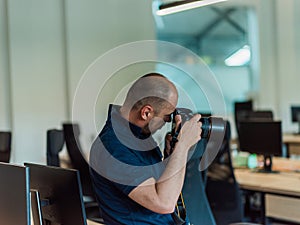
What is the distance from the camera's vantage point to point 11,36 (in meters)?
5.16

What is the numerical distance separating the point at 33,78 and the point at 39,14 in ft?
2.36

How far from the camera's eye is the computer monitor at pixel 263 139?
149 inches

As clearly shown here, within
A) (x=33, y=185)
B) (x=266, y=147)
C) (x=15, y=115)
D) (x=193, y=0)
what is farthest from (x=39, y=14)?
(x=33, y=185)

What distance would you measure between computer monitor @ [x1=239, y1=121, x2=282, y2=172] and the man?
2050mm

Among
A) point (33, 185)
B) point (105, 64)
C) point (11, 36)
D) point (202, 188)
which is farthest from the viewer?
point (11, 36)

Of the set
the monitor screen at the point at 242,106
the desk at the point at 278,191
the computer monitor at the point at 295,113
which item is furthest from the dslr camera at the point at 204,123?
the computer monitor at the point at 295,113

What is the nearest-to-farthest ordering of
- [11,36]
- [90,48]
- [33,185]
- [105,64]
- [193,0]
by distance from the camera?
[33,185] → [105,64] → [193,0] → [11,36] → [90,48]

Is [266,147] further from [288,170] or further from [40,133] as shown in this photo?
[40,133]

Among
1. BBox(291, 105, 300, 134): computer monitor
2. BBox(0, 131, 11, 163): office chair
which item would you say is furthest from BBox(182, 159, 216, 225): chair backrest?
BBox(291, 105, 300, 134): computer monitor

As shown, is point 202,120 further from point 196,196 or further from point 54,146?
point 54,146

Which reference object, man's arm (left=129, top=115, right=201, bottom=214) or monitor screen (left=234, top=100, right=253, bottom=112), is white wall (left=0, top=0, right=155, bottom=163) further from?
man's arm (left=129, top=115, right=201, bottom=214)

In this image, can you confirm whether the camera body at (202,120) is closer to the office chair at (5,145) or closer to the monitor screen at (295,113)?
the office chair at (5,145)

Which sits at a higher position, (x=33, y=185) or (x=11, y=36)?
(x=11, y=36)

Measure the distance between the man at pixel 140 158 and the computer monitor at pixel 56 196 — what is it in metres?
0.18
